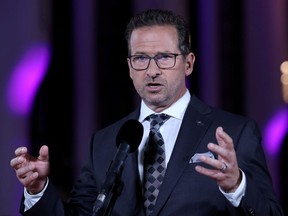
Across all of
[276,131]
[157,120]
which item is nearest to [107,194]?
[157,120]

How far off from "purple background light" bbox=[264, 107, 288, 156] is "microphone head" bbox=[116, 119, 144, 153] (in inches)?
60.2

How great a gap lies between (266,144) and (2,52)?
1509 millimetres

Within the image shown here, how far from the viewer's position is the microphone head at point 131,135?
4.46ft

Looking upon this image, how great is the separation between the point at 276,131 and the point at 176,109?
1.24m

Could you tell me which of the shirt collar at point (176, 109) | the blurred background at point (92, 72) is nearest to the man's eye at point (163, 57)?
the shirt collar at point (176, 109)

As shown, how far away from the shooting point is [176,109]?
1.72m

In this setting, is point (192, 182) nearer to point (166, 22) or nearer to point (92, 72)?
point (166, 22)

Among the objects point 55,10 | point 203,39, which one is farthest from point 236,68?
point 55,10

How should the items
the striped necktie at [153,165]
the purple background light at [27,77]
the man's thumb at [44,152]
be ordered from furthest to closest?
the purple background light at [27,77], the striped necktie at [153,165], the man's thumb at [44,152]

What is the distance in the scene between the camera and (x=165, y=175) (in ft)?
5.07

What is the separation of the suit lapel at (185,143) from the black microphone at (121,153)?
0.19 metres

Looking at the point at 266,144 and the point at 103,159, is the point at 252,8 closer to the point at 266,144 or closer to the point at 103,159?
→ the point at 266,144

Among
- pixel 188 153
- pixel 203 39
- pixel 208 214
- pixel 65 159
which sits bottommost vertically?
pixel 65 159

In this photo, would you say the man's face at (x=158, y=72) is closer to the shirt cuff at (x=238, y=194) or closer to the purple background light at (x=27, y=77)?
the shirt cuff at (x=238, y=194)
